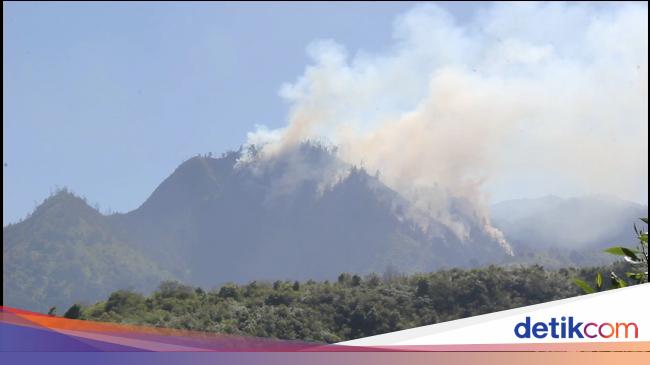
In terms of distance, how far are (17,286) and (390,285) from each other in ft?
274

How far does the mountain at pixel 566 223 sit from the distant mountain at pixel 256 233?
0.77ft

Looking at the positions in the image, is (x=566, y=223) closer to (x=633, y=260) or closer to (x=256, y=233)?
(x=256, y=233)

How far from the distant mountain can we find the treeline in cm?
7064

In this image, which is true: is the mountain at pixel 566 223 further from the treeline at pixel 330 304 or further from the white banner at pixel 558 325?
the white banner at pixel 558 325

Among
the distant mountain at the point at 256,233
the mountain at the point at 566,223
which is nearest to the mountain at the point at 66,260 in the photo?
the distant mountain at the point at 256,233

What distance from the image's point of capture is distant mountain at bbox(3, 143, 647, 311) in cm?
12506

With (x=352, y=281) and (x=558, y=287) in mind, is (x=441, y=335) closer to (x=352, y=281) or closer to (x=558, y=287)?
(x=352, y=281)

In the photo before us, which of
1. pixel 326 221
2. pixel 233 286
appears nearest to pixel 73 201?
pixel 326 221

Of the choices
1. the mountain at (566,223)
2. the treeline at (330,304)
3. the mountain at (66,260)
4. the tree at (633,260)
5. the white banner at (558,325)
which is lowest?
the white banner at (558,325)

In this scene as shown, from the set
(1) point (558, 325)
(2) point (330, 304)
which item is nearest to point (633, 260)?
(1) point (558, 325)

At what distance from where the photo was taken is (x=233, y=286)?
51500 millimetres

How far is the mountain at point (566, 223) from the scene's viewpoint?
468 ft

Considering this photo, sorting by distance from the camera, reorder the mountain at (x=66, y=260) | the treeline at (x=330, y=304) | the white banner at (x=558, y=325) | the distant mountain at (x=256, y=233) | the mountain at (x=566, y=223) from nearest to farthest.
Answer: the white banner at (x=558, y=325) < the treeline at (x=330, y=304) < the mountain at (x=66, y=260) < the distant mountain at (x=256, y=233) < the mountain at (x=566, y=223)

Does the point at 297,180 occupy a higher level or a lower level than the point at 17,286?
higher
